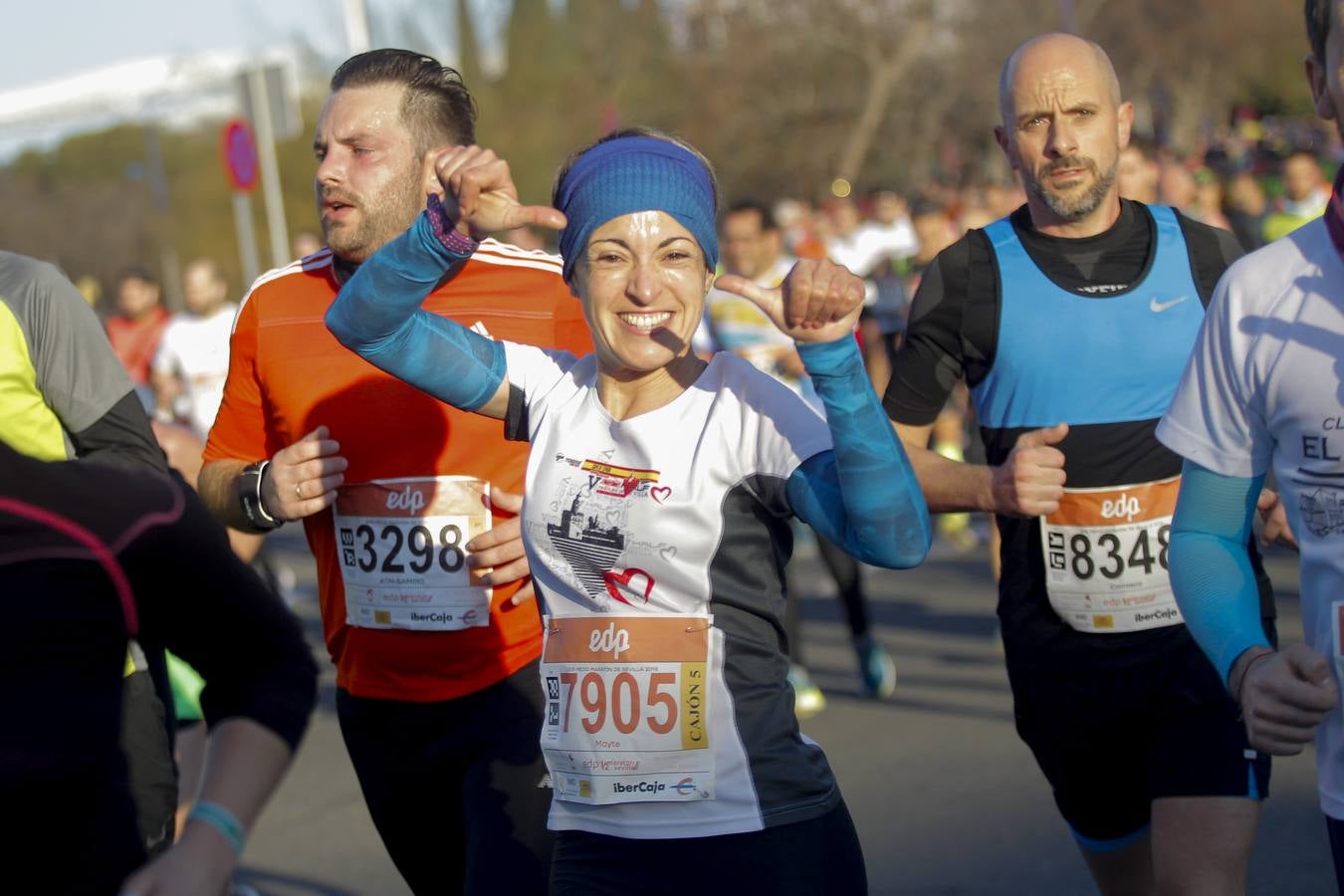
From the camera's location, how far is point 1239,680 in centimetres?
250

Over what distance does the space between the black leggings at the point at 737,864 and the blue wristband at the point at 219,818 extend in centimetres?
83

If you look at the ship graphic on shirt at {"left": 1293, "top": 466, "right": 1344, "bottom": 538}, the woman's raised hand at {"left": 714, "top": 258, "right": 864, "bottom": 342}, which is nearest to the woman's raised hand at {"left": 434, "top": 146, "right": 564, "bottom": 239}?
the woman's raised hand at {"left": 714, "top": 258, "right": 864, "bottom": 342}

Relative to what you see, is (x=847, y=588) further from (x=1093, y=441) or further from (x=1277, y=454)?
(x=1277, y=454)

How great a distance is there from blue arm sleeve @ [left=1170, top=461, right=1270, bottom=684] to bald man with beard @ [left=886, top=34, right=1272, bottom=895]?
3.05 feet

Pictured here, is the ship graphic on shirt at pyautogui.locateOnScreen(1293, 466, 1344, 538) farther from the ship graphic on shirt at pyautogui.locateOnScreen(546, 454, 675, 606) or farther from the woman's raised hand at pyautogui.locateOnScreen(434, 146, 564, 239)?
the woman's raised hand at pyautogui.locateOnScreen(434, 146, 564, 239)

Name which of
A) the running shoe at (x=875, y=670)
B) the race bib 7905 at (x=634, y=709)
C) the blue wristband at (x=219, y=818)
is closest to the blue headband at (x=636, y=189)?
the race bib 7905 at (x=634, y=709)

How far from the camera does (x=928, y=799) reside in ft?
20.3

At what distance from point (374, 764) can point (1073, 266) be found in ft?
6.40

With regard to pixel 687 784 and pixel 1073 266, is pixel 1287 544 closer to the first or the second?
pixel 1073 266

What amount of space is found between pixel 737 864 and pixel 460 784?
1.07 m

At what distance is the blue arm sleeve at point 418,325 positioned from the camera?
3.02m

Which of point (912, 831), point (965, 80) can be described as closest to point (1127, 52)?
point (965, 80)

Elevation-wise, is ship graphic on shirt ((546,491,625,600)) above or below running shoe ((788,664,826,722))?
above

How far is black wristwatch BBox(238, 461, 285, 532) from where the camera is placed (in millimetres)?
3689
